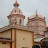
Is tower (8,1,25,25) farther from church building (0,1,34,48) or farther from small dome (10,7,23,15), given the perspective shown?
church building (0,1,34,48)

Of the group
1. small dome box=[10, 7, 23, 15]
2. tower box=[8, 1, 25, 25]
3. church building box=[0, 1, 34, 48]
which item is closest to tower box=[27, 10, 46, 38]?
tower box=[8, 1, 25, 25]

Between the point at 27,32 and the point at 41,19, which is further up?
the point at 41,19

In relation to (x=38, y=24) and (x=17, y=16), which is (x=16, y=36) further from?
(x=38, y=24)

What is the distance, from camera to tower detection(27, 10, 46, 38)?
3549 centimetres

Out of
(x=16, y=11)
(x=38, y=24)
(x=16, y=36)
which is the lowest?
(x=16, y=36)

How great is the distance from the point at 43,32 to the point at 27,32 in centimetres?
1413

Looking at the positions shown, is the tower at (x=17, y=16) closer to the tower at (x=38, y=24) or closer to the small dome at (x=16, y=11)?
the small dome at (x=16, y=11)

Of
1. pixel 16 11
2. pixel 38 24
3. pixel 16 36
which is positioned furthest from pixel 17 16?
pixel 38 24

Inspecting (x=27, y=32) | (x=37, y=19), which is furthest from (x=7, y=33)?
(x=37, y=19)

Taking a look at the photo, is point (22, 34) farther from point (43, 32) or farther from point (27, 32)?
point (43, 32)

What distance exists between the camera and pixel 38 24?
3562cm

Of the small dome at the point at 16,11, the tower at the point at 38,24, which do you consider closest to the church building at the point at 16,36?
the small dome at the point at 16,11

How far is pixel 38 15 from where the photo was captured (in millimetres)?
37250

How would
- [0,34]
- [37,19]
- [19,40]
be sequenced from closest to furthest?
1. [19,40]
2. [0,34]
3. [37,19]
